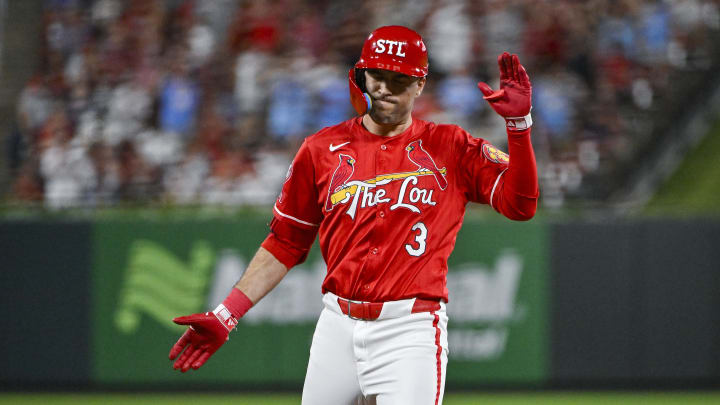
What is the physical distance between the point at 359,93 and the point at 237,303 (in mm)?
956

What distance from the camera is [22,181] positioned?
954cm

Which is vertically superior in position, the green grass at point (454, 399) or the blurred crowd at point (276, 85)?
the blurred crowd at point (276, 85)

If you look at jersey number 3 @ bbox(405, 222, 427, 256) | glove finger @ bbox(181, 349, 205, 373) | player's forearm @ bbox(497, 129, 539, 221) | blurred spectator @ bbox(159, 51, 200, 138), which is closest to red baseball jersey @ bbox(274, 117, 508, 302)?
jersey number 3 @ bbox(405, 222, 427, 256)

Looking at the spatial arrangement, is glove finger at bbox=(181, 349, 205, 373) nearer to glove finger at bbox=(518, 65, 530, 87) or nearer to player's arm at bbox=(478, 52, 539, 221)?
player's arm at bbox=(478, 52, 539, 221)

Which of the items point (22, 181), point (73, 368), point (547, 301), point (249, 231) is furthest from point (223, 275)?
point (547, 301)

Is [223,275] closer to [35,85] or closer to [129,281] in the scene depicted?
[129,281]

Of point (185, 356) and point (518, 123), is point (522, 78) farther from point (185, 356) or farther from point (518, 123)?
point (185, 356)

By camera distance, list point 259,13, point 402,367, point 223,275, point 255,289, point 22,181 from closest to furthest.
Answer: point 402,367 < point 255,289 < point 223,275 < point 22,181 < point 259,13

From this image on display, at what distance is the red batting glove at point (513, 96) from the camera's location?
12.1 ft

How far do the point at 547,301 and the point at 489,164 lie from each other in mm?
5225

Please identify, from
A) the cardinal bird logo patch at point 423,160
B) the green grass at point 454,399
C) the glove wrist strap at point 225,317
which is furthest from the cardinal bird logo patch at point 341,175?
the green grass at point 454,399

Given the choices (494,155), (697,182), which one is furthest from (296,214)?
(697,182)

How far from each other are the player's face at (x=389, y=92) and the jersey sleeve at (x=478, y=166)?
253mm

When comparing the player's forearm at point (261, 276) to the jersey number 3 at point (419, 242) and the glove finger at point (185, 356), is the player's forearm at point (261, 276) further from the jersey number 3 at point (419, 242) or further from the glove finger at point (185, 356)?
the jersey number 3 at point (419, 242)
